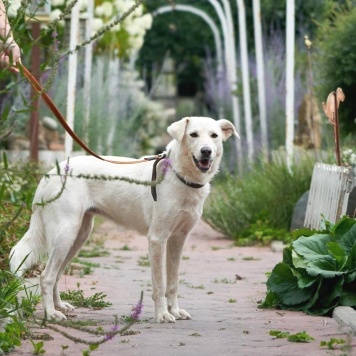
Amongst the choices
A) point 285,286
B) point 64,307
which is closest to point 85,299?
point 64,307

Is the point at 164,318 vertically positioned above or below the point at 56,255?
below

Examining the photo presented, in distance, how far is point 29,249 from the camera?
6.58 meters

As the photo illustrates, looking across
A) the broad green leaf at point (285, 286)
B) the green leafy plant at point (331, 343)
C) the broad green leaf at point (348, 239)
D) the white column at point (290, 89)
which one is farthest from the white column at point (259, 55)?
the green leafy plant at point (331, 343)

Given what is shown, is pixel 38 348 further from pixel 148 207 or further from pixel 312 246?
pixel 312 246

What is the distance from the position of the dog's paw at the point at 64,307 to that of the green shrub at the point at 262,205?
5.06 metres

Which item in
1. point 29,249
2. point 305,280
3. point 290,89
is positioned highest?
point 290,89

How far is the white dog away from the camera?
21.7ft

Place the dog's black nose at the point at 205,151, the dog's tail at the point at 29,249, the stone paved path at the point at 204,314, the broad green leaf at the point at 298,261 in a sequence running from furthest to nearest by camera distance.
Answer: the broad green leaf at the point at 298,261
the dog's black nose at the point at 205,151
the dog's tail at the point at 29,249
the stone paved path at the point at 204,314

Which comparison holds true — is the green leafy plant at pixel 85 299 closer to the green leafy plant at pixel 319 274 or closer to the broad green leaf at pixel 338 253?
the green leafy plant at pixel 319 274

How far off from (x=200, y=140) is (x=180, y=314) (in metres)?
1.16

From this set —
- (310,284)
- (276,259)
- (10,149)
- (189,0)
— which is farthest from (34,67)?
(189,0)

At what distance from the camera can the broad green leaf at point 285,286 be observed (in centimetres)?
701

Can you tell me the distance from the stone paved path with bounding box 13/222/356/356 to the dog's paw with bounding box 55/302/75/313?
6cm

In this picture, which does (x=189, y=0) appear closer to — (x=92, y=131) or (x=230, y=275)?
(x=92, y=131)
